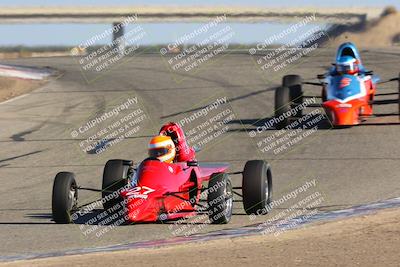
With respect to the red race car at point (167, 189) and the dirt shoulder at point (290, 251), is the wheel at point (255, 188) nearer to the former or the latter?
the red race car at point (167, 189)

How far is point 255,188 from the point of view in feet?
41.8

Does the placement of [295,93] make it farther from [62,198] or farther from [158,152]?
[62,198]

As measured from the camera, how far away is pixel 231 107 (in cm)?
2622

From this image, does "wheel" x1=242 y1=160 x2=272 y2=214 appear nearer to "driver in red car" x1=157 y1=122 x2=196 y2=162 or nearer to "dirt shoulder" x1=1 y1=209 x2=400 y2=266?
"driver in red car" x1=157 y1=122 x2=196 y2=162

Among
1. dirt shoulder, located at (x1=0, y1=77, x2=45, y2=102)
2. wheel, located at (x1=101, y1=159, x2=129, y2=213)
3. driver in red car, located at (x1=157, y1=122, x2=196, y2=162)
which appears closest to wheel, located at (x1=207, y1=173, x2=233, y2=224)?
driver in red car, located at (x1=157, y1=122, x2=196, y2=162)

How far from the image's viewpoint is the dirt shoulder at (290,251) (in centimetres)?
958

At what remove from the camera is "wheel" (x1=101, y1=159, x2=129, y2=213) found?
1322 cm

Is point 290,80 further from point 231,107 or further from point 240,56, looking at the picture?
point 240,56

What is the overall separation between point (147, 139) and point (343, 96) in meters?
4.21

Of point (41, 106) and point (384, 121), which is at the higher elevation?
point (41, 106)

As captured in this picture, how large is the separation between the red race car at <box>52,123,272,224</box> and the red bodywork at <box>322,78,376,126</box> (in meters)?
7.57

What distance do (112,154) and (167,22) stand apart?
55.9 meters

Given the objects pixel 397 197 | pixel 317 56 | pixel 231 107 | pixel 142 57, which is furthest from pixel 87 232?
pixel 142 57

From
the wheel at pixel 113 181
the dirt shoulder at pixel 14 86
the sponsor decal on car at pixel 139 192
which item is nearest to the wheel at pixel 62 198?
the wheel at pixel 113 181
